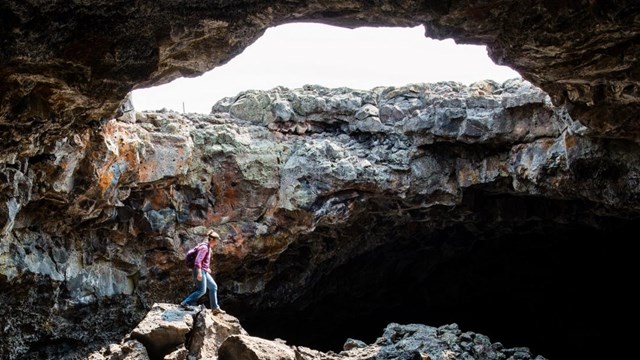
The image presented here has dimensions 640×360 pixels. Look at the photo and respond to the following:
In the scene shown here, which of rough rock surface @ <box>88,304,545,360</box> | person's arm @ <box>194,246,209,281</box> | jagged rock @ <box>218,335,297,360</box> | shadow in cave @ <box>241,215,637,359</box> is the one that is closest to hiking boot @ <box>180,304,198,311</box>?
rough rock surface @ <box>88,304,545,360</box>

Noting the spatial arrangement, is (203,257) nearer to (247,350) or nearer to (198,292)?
(198,292)

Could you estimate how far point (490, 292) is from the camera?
67.1 feet

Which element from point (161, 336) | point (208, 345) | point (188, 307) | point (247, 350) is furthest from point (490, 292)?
point (161, 336)

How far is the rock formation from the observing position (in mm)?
7883

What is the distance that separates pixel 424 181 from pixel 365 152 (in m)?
1.41

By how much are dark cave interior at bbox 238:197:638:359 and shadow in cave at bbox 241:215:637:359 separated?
0.03 m

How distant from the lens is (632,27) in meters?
7.66

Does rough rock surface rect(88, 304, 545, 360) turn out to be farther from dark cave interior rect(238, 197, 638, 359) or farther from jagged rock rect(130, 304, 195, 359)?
dark cave interior rect(238, 197, 638, 359)

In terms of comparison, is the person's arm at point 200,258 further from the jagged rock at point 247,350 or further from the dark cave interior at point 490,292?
the dark cave interior at point 490,292

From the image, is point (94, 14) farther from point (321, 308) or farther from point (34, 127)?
point (321, 308)

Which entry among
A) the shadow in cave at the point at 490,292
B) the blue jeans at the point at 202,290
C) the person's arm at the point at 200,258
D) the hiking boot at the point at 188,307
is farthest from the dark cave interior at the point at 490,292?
the hiking boot at the point at 188,307

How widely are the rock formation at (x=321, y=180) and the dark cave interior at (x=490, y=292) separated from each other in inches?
2.5

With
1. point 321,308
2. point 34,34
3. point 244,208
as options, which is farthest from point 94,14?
point 321,308

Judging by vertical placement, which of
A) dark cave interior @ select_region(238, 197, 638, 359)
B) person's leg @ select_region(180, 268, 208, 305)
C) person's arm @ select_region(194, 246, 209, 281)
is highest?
person's arm @ select_region(194, 246, 209, 281)
